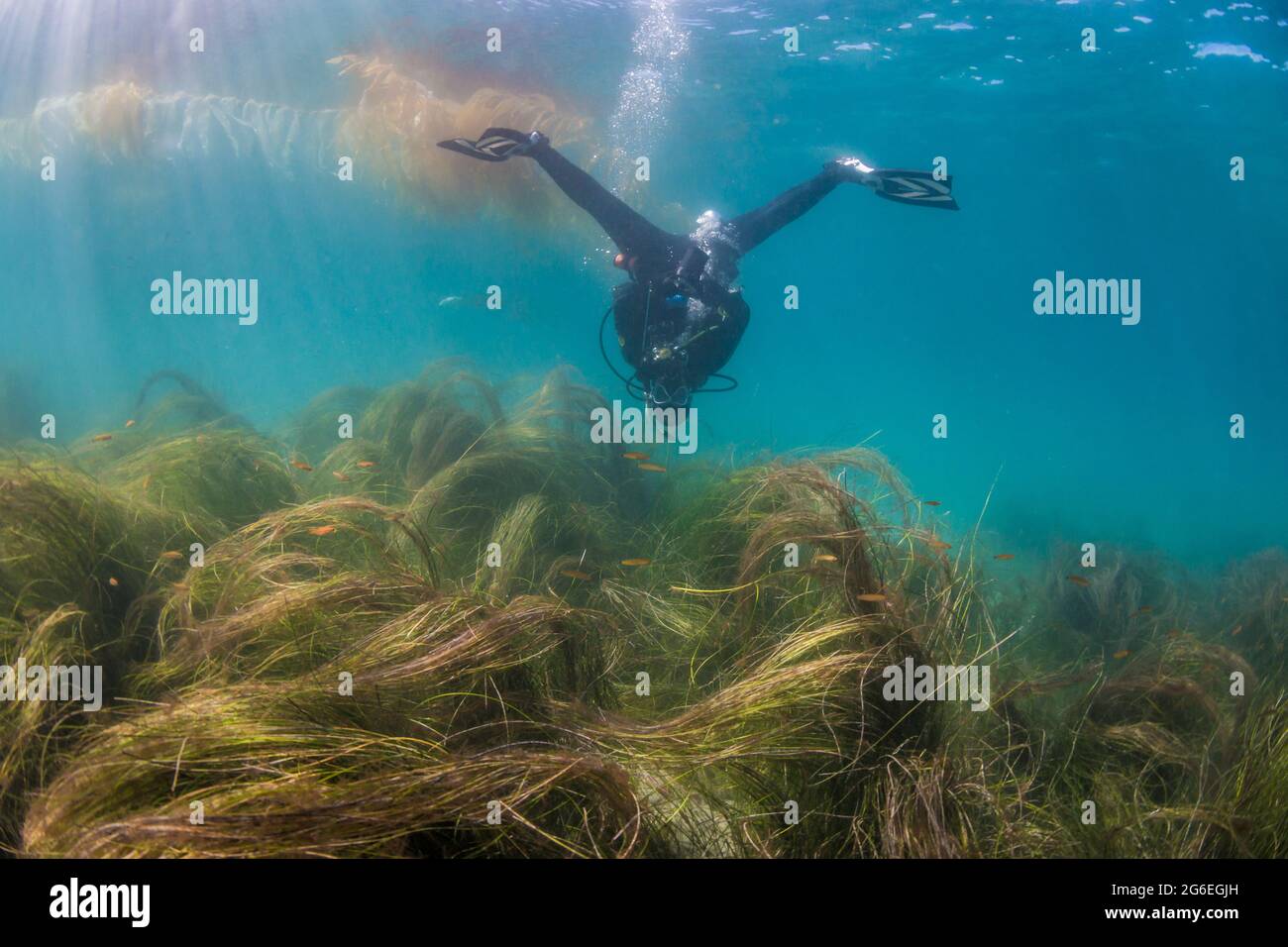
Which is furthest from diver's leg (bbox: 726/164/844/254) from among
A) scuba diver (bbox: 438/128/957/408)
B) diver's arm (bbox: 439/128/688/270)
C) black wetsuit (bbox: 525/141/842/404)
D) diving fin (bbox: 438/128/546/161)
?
diving fin (bbox: 438/128/546/161)

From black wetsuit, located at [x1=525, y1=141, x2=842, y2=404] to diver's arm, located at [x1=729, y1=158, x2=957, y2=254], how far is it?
721 mm

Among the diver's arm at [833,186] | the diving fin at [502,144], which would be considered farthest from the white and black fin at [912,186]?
the diving fin at [502,144]

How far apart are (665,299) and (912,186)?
4445 millimetres

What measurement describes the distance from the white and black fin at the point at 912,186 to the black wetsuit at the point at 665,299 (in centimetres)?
269

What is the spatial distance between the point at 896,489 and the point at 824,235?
A: 2085 inches

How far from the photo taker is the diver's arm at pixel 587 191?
800 centimetres

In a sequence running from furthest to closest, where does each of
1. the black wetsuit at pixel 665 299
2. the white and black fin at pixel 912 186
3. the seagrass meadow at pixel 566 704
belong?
the white and black fin at pixel 912 186 < the black wetsuit at pixel 665 299 < the seagrass meadow at pixel 566 704

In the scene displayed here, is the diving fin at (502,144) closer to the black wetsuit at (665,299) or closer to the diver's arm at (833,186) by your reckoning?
the black wetsuit at (665,299)

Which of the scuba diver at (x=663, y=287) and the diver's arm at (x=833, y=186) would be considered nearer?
the scuba diver at (x=663, y=287)

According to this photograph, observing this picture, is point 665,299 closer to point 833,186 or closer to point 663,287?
point 663,287

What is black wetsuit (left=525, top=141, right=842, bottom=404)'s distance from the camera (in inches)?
295
